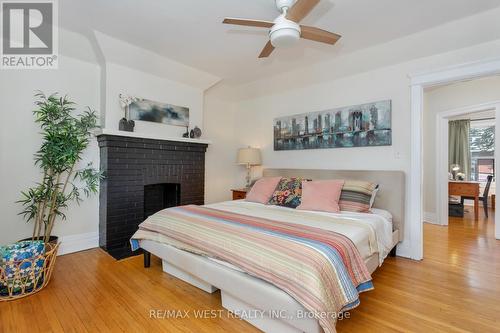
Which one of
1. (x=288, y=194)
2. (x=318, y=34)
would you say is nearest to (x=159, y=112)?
(x=288, y=194)

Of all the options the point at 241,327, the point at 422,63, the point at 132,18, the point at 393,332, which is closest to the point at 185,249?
the point at 241,327

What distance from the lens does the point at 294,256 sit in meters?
1.45

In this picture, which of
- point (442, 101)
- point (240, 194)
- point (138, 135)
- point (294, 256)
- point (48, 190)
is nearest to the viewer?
point (294, 256)

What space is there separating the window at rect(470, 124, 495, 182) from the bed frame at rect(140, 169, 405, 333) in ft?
18.1

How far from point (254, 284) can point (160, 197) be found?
277 cm

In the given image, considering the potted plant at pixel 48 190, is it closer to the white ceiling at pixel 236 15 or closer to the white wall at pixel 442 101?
the white ceiling at pixel 236 15

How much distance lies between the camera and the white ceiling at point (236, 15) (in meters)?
2.24

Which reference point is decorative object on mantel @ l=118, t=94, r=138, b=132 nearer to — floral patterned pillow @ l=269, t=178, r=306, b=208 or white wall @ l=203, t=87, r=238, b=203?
white wall @ l=203, t=87, r=238, b=203

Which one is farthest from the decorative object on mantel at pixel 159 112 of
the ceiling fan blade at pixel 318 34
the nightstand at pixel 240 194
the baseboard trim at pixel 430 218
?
the baseboard trim at pixel 430 218

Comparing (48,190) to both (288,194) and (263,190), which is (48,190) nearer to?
(263,190)

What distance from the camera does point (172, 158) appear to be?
12.2 ft

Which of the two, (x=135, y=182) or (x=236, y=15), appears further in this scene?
(x=135, y=182)

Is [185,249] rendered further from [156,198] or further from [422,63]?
[422,63]

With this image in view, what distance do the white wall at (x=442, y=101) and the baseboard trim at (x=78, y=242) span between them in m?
5.84
